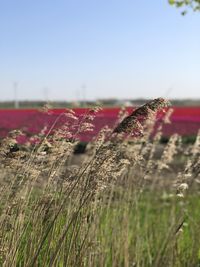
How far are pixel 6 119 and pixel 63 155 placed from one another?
1620 centimetres

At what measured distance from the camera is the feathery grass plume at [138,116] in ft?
7.50

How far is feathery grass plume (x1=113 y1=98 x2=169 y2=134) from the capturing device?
2285mm

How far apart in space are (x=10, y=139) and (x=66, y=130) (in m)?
0.36

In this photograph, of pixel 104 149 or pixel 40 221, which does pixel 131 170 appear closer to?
pixel 40 221

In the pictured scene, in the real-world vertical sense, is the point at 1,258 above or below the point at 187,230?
above

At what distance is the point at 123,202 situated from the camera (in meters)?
3.98

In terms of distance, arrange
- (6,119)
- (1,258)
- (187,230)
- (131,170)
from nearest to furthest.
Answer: (1,258), (131,170), (187,230), (6,119)

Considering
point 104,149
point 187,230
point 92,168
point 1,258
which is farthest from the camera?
point 187,230

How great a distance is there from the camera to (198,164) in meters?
2.49

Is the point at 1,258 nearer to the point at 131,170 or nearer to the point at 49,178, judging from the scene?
the point at 49,178

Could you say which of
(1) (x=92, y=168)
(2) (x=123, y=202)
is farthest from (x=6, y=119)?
(1) (x=92, y=168)

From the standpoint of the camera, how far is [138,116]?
2.31 metres

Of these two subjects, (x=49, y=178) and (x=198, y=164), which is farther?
(x=49, y=178)

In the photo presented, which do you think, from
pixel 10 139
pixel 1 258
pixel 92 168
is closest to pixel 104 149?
pixel 92 168
